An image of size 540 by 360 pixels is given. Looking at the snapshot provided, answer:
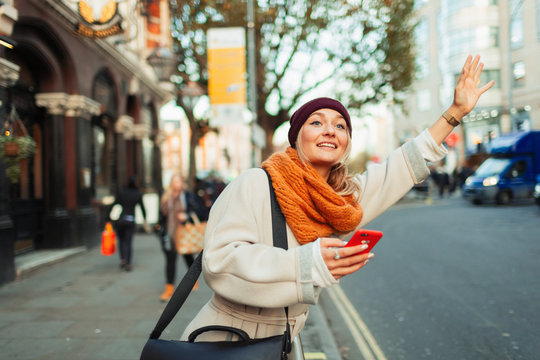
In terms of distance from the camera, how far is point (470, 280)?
703cm

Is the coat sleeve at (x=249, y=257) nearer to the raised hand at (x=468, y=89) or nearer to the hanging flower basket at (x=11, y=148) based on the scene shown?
the raised hand at (x=468, y=89)

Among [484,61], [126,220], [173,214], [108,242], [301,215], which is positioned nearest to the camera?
[301,215]

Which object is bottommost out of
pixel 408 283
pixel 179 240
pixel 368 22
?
pixel 408 283

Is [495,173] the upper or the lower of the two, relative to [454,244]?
upper

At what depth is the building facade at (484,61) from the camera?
74.8 feet

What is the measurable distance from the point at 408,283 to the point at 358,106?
49.2 feet

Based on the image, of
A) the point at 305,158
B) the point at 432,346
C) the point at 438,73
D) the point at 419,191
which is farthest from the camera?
the point at 438,73

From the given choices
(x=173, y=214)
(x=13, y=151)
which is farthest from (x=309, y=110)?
(x=13, y=151)

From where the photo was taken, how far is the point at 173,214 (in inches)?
274

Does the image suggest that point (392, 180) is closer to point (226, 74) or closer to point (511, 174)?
point (226, 74)

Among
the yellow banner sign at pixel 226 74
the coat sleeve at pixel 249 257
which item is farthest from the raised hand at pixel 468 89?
the yellow banner sign at pixel 226 74

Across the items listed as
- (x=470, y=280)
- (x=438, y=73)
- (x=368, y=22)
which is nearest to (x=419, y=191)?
(x=368, y=22)

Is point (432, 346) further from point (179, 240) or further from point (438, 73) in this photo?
point (438, 73)

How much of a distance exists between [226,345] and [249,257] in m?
0.37
